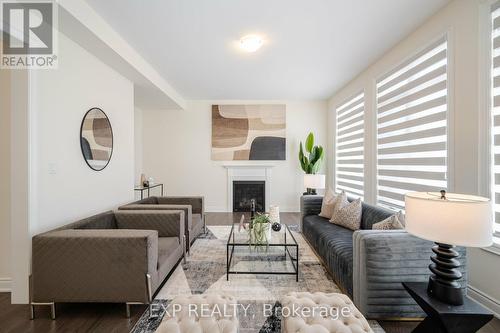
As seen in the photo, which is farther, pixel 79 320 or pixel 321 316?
pixel 79 320

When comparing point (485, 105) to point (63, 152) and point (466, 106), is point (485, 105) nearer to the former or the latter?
point (466, 106)

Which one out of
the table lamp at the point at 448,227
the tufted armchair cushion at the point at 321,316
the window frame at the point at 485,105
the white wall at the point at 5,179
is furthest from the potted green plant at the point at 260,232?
the white wall at the point at 5,179

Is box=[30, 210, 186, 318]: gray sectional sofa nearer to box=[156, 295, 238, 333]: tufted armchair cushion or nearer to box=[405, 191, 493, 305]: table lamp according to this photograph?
box=[156, 295, 238, 333]: tufted armchair cushion

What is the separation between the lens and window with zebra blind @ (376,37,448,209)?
2.38m

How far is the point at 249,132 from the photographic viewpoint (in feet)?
18.4

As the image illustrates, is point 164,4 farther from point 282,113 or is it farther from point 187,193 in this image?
point 187,193

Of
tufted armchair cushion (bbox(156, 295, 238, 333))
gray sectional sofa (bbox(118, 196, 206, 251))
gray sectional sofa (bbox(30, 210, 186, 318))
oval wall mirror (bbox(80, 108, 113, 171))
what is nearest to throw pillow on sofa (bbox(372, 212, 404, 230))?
tufted armchair cushion (bbox(156, 295, 238, 333))

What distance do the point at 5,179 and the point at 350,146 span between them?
194 inches

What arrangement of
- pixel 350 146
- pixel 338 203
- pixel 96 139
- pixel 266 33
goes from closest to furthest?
pixel 266 33, pixel 96 139, pixel 338 203, pixel 350 146

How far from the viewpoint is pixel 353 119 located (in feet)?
14.1

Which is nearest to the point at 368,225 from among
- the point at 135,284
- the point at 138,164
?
the point at 135,284

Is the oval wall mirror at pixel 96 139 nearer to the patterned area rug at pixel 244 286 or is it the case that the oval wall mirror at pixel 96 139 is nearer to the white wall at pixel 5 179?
the white wall at pixel 5 179

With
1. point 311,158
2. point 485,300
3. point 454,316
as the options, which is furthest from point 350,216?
point 311,158

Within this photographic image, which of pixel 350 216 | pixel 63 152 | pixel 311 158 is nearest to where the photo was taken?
pixel 63 152
